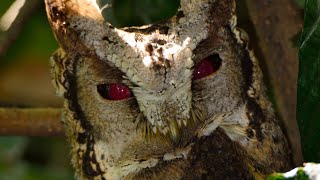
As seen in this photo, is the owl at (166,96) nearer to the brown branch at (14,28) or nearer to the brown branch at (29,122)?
the brown branch at (14,28)

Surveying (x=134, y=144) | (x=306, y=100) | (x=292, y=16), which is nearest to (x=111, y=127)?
(x=134, y=144)

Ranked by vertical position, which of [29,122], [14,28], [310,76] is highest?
[14,28]

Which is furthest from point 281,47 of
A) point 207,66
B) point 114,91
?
point 114,91

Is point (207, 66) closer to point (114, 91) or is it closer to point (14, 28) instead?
point (114, 91)

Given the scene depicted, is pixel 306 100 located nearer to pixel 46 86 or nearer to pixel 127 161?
pixel 127 161

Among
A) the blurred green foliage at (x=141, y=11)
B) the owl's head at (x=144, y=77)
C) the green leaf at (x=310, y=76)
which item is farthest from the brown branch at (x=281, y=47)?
the green leaf at (x=310, y=76)

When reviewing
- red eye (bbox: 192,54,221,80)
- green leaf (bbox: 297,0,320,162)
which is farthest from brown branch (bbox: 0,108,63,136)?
green leaf (bbox: 297,0,320,162)
